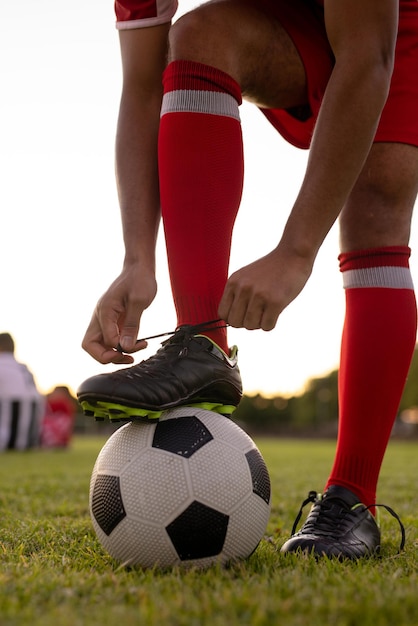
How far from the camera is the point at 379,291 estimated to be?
208 cm

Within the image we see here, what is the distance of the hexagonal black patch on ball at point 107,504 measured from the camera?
167cm

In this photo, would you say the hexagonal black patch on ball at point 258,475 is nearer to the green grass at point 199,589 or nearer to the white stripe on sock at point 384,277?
the green grass at point 199,589

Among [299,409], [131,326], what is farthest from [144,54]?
[299,409]

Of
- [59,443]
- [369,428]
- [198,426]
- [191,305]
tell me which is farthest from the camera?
[59,443]

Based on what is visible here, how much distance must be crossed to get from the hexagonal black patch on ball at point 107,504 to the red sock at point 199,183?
0.47 m

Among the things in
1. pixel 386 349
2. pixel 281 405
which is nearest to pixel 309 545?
pixel 386 349

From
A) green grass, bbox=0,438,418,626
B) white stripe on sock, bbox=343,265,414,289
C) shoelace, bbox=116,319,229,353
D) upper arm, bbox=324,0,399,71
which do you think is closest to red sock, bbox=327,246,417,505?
white stripe on sock, bbox=343,265,414,289

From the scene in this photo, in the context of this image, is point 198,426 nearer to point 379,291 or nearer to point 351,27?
point 379,291

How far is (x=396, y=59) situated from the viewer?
6.73 ft

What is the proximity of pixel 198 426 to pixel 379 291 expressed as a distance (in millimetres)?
751

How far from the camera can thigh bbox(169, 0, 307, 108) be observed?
6.10 feet

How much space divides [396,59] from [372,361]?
93 cm

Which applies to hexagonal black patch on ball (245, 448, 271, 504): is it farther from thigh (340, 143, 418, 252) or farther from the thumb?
thigh (340, 143, 418, 252)

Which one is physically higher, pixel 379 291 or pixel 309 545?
pixel 379 291
